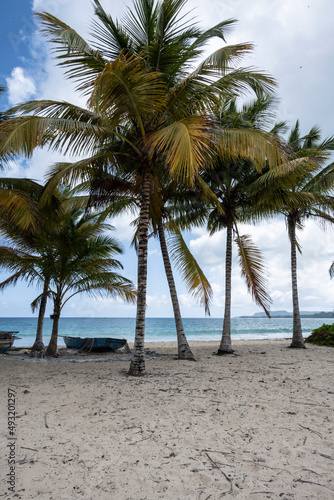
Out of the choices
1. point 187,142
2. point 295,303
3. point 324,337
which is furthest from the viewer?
point 324,337

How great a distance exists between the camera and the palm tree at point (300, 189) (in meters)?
9.38

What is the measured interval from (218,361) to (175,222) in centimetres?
502

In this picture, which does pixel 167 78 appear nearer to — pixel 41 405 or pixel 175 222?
pixel 175 222

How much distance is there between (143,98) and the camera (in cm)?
604

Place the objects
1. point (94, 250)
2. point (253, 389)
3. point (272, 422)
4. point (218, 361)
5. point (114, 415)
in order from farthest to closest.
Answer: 1. point (94, 250)
2. point (218, 361)
3. point (253, 389)
4. point (114, 415)
5. point (272, 422)

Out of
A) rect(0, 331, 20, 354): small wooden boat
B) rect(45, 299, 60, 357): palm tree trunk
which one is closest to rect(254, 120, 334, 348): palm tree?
rect(45, 299, 60, 357): palm tree trunk

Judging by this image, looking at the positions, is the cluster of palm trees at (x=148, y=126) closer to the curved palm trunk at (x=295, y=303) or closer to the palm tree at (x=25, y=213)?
the palm tree at (x=25, y=213)

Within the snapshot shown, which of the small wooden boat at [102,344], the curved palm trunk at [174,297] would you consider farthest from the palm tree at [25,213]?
the curved palm trunk at [174,297]

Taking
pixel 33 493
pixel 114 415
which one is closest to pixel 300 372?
pixel 114 415

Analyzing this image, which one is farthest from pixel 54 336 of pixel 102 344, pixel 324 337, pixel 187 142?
pixel 324 337

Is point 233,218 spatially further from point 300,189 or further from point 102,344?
point 102,344

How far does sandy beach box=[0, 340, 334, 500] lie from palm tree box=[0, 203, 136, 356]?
4610 mm

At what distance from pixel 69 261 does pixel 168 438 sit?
26.4ft

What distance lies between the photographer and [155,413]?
4.39 metres
